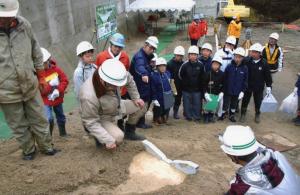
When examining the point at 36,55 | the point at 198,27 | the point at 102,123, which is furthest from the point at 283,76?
the point at 36,55

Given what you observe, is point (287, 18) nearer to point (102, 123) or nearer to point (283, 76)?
point (283, 76)

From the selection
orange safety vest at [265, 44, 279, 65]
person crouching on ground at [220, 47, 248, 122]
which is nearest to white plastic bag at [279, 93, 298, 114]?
orange safety vest at [265, 44, 279, 65]

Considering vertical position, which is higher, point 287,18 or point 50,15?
point 50,15

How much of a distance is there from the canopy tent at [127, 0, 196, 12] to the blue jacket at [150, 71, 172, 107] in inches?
452

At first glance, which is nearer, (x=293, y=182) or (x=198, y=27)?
(x=293, y=182)

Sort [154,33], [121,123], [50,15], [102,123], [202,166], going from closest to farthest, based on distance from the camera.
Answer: [102,123], [202,166], [121,123], [50,15], [154,33]

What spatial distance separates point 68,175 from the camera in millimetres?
4109

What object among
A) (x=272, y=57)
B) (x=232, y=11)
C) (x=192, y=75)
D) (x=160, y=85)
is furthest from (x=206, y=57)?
(x=232, y=11)

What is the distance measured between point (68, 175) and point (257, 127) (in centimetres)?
456

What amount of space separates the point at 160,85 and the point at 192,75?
70 cm

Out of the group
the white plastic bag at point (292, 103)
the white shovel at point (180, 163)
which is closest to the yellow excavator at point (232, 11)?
the white plastic bag at point (292, 103)

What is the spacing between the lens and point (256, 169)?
2.92m

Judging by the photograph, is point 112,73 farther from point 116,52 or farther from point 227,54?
point 227,54

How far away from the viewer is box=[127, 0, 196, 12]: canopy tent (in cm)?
1744
